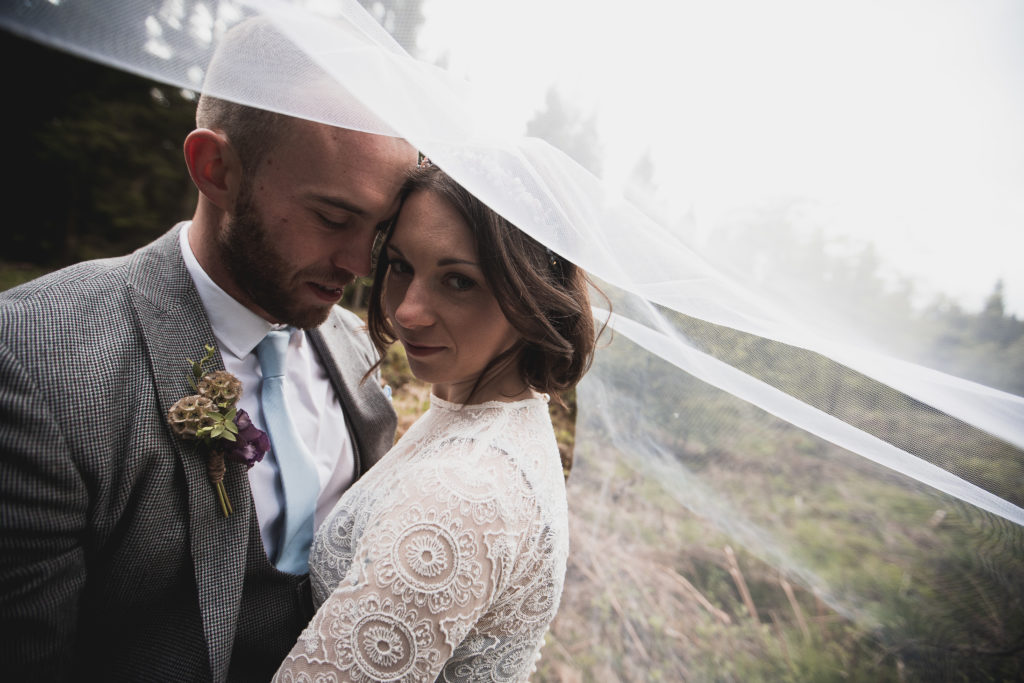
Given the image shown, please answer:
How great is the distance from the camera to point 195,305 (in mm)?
1711

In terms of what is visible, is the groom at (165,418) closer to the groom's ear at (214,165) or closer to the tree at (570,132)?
the groom's ear at (214,165)

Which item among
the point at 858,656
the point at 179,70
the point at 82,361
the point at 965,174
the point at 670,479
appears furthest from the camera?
the point at 858,656

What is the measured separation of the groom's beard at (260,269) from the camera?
5.86ft

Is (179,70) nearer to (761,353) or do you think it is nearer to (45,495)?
(45,495)

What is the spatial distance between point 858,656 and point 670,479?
1.44 m

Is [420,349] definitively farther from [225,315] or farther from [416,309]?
[225,315]

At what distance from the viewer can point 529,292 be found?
61.4 inches

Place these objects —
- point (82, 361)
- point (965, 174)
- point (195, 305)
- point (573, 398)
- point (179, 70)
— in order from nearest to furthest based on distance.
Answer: point (179, 70) → point (965, 174) → point (82, 361) → point (195, 305) → point (573, 398)

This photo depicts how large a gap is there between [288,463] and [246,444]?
1.20ft

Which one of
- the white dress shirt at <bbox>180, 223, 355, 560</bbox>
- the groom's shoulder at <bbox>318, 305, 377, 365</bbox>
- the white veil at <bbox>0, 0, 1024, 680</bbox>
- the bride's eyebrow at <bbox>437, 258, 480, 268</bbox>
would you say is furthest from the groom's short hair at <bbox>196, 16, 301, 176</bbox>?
the groom's shoulder at <bbox>318, 305, 377, 365</bbox>

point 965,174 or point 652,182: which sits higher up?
point 965,174

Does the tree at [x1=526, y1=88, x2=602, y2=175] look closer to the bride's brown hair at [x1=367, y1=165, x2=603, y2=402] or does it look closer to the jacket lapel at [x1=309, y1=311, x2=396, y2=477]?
the bride's brown hair at [x1=367, y1=165, x2=603, y2=402]

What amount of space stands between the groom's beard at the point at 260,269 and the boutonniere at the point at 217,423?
34 cm

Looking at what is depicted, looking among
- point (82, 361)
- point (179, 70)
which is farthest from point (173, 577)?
point (179, 70)
